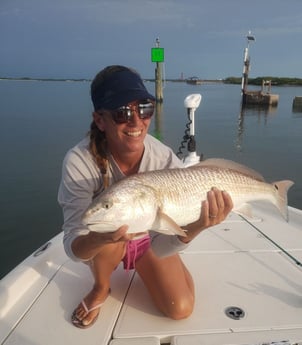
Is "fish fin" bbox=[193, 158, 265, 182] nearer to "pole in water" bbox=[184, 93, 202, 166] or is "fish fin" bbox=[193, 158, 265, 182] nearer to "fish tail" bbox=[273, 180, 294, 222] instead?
"fish tail" bbox=[273, 180, 294, 222]

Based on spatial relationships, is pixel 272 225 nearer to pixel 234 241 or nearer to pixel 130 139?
pixel 234 241

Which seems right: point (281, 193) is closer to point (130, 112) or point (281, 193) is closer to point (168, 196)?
point (168, 196)

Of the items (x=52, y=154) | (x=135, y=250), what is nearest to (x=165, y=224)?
(x=135, y=250)

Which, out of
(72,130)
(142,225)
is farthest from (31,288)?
(72,130)

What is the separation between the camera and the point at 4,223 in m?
8.15

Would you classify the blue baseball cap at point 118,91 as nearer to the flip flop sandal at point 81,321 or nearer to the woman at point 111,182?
the woman at point 111,182

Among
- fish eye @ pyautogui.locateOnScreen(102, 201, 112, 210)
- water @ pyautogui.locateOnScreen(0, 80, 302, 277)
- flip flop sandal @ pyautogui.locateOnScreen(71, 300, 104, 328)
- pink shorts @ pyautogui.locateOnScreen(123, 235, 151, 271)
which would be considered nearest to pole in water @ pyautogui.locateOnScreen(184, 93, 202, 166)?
pink shorts @ pyautogui.locateOnScreen(123, 235, 151, 271)

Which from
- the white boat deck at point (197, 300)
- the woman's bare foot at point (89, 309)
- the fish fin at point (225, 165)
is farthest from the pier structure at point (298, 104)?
the woman's bare foot at point (89, 309)

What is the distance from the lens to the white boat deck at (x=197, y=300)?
2.61 m

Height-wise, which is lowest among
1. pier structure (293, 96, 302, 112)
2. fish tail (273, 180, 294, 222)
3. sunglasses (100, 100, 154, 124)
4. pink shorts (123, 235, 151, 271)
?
pier structure (293, 96, 302, 112)

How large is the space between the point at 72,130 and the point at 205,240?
18.0 m

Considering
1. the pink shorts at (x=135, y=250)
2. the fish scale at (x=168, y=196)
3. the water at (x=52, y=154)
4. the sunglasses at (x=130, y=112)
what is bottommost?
the water at (x=52, y=154)

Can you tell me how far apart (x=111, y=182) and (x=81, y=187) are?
0.28 meters

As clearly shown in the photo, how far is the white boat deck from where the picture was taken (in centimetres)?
261
